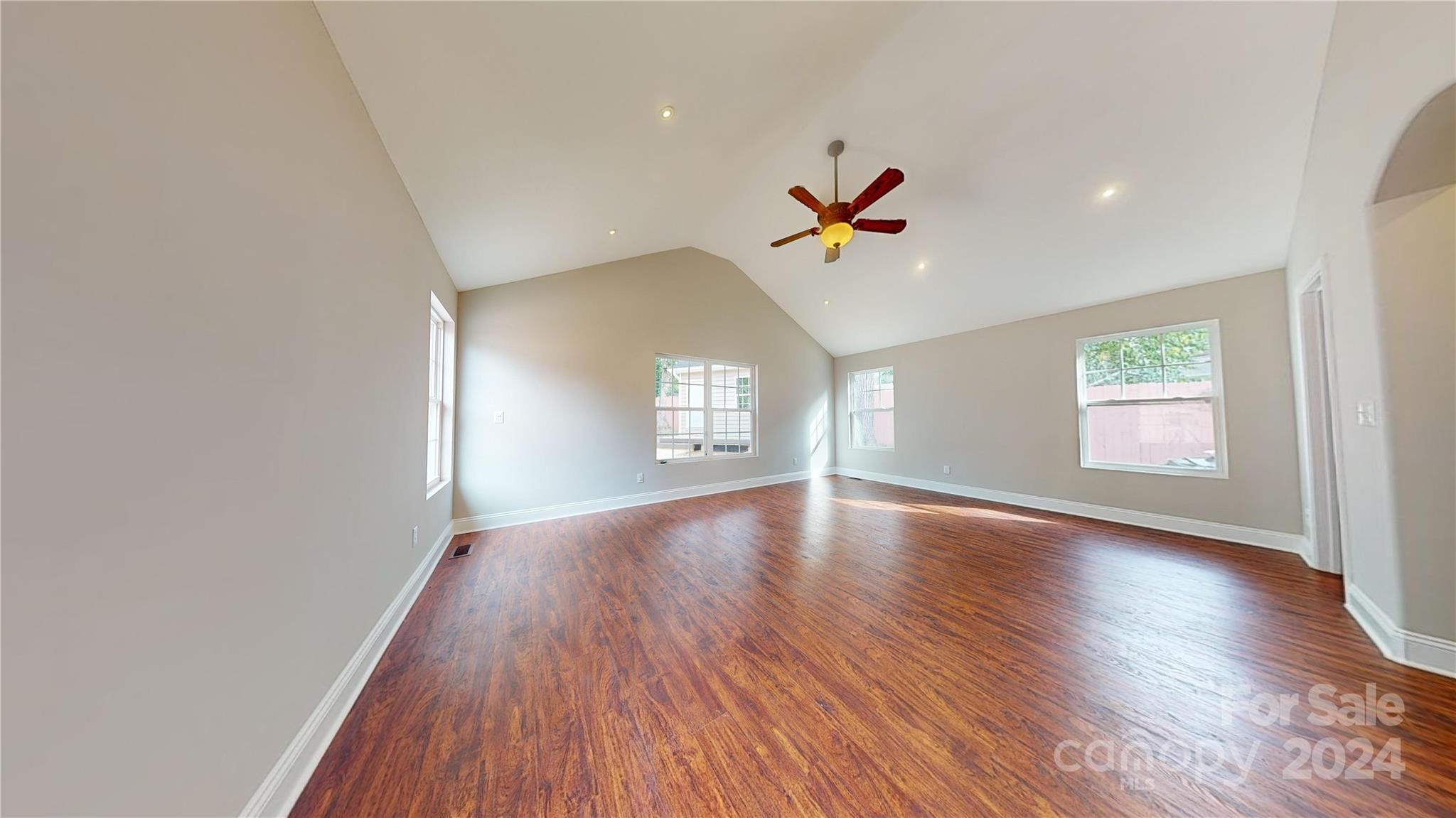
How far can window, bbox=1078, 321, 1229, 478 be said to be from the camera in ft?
11.6

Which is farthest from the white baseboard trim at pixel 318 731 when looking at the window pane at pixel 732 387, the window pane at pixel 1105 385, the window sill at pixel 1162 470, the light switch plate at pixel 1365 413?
the window pane at pixel 1105 385

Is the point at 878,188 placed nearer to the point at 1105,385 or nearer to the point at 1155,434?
the point at 1105,385

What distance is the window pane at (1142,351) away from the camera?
380cm

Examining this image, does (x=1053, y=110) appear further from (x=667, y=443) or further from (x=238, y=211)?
(x=667, y=443)

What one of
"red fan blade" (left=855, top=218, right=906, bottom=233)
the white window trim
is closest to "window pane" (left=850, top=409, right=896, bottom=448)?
"red fan blade" (left=855, top=218, right=906, bottom=233)

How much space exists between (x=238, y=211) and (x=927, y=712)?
8.85ft

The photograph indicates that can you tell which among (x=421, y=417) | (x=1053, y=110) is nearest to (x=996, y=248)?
(x=1053, y=110)

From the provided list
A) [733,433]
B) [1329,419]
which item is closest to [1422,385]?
[1329,419]

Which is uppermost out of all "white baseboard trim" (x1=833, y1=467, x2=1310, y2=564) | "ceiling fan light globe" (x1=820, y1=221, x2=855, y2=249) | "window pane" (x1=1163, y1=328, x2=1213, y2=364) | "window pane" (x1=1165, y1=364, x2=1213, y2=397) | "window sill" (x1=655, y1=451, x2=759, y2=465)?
"ceiling fan light globe" (x1=820, y1=221, x2=855, y2=249)

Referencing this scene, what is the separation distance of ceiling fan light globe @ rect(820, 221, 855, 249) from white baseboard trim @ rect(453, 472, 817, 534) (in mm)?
3357

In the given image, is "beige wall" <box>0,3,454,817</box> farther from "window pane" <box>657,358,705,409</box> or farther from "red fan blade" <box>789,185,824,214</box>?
"window pane" <box>657,358,705,409</box>

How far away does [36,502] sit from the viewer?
63 centimetres

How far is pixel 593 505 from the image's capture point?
4.45 meters

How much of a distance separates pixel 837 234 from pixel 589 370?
2.88 m
